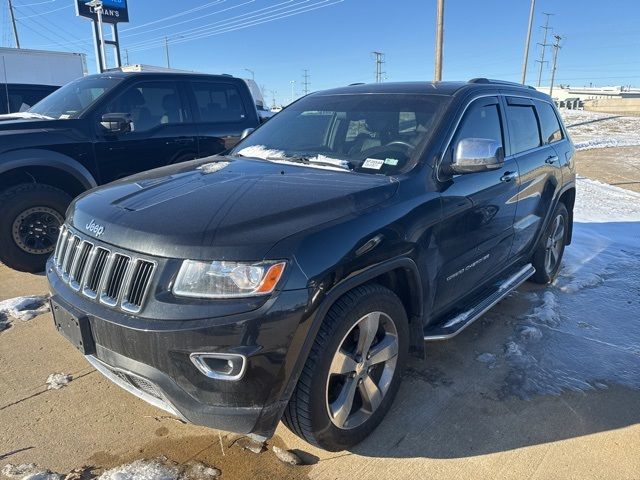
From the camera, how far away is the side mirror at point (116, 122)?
16.5ft


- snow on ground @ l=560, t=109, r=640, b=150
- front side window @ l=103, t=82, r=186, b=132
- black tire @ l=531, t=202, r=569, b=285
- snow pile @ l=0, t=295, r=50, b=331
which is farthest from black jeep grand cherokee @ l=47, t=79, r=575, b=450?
snow on ground @ l=560, t=109, r=640, b=150

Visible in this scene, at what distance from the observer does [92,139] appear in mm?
5242

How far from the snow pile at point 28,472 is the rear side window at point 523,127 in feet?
12.5

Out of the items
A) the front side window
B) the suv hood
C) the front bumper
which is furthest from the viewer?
the front side window

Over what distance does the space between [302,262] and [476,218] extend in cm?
169

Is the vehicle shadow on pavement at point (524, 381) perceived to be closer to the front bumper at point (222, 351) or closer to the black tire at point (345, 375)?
the black tire at point (345, 375)

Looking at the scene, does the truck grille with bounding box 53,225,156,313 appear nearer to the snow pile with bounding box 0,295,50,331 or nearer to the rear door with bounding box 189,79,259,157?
the snow pile with bounding box 0,295,50,331

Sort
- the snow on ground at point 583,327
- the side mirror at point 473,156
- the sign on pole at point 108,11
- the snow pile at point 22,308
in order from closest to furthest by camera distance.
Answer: the side mirror at point 473,156 < the snow on ground at point 583,327 < the snow pile at point 22,308 < the sign on pole at point 108,11

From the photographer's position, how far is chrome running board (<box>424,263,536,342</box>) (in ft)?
10.0

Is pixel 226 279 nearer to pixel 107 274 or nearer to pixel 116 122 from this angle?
pixel 107 274

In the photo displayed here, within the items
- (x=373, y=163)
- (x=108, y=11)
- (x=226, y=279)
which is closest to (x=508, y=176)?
(x=373, y=163)

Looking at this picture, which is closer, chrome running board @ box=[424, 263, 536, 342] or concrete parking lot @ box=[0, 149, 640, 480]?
concrete parking lot @ box=[0, 149, 640, 480]

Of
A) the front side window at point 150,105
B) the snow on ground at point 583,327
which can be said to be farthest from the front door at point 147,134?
the snow on ground at point 583,327

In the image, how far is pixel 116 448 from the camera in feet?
8.52
